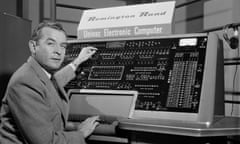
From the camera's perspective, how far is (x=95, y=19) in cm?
226

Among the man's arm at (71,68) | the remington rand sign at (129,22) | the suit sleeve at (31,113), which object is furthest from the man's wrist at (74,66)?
the suit sleeve at (31,113)

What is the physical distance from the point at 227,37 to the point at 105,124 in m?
0.92

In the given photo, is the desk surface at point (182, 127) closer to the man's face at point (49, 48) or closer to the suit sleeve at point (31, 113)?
the suit sleeve at point (31, 113)

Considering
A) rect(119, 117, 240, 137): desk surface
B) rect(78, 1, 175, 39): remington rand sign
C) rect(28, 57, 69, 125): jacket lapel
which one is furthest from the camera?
rect(78, 1, 175, 39): remington rand sign

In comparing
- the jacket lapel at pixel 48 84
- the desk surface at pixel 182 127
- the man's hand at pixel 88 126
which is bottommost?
the man's hand at pixel 88 126

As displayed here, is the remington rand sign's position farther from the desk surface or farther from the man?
the desk surface

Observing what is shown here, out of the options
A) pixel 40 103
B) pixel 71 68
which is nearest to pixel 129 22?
pixel 71 68

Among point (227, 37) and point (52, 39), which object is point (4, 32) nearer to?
point (52, 39)

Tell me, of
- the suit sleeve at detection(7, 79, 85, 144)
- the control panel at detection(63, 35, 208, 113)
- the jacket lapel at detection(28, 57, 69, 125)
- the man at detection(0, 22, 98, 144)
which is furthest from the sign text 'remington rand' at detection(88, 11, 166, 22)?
the suit sleeve at detection(7, 79, 85, 144)

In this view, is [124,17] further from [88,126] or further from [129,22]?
[88,126]

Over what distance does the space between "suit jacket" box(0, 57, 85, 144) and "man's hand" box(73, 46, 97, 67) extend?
1.32ft

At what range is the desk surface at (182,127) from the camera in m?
1.44

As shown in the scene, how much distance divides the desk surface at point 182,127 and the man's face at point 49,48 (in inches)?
17.6

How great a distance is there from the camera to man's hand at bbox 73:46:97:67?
6.84 ft
